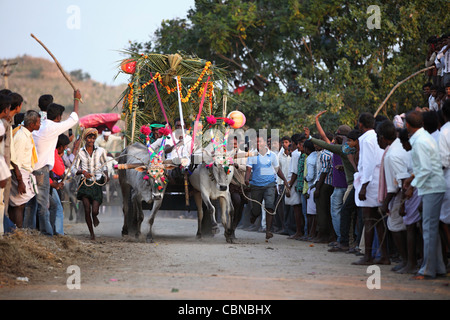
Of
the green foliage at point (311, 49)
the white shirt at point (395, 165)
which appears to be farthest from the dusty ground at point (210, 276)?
the green foliage at point (311, 49)

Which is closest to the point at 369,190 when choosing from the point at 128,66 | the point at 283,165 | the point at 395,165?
the point at 395,165

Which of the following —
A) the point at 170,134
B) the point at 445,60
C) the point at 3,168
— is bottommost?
the point at 3,168

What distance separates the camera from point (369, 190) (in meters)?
9.86

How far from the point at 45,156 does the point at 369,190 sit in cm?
495

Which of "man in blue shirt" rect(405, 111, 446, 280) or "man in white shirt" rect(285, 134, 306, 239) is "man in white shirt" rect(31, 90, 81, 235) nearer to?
"man in blue shirt" rect(405, 111, 446, 280)

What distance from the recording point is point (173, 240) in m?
14.5

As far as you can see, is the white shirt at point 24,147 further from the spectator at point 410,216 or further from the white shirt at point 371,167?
the spectator at point 410,216

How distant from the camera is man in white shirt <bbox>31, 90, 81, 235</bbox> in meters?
10.7

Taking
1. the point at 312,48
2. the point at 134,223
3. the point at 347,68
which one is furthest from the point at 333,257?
the point at 312,48

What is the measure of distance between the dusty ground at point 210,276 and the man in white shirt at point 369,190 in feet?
1.58

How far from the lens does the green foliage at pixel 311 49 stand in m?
21.3

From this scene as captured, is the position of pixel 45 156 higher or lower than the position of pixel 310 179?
higher

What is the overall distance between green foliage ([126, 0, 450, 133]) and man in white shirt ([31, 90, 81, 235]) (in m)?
10.3

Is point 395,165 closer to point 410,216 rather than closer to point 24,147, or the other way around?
point 410,216
